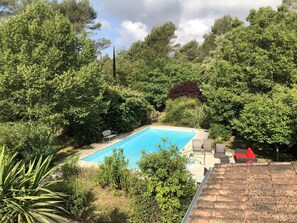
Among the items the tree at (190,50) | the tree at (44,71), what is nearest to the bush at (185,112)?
the tree at (44,71)

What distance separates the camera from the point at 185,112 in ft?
68.0

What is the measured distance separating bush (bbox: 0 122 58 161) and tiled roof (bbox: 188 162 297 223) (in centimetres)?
832

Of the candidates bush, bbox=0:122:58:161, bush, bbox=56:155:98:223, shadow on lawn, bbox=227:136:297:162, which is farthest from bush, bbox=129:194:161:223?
shadow on lawn, bbox=227:136:297:162

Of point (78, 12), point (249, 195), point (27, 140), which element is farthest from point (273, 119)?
point (78, 12)

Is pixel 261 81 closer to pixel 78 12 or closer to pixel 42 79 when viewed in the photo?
pixel 42 79

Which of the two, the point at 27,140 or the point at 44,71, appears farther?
the point at 44,71

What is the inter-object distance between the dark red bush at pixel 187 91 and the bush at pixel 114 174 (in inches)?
545

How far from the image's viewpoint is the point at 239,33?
14.0m

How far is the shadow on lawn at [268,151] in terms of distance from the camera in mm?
12266

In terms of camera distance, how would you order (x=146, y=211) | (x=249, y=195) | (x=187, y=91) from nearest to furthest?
(x=249, y=195)
(x=146, y=211)
(x=187, y=91)

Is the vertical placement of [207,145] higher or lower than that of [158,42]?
lower

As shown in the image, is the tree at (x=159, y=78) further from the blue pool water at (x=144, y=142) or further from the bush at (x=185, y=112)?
the blue pool water at (x=144, y=142)

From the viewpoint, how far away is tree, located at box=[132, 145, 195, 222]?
21.2 feet

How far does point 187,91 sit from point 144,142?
23.3ft
